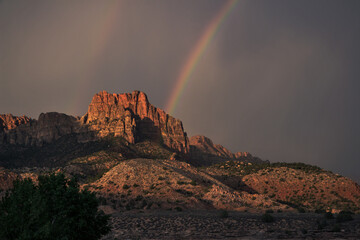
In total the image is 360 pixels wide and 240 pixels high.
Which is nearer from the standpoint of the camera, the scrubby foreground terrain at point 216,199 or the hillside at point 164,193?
the scrubby foreground terrain at point 216,199

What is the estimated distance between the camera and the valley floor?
3167 cm

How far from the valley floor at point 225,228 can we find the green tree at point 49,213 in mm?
15757

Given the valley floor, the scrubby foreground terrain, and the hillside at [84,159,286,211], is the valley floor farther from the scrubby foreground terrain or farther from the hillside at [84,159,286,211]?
the hillside at [84,159,286,211]

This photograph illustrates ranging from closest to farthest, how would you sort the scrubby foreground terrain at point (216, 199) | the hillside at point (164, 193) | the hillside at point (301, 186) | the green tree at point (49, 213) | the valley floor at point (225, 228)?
the green tree at point (49, 213) < the valley floor at point (225, 228) < the scrubby foreground terrain at point (216, 199) < the hillside at point (164, 193) < the hillside at point (301, 186)

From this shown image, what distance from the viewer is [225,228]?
3706cm

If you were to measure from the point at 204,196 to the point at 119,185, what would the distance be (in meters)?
20.8

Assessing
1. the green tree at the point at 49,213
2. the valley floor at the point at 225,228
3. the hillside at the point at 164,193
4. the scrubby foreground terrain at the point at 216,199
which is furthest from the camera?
the hillside at the point at 164,193

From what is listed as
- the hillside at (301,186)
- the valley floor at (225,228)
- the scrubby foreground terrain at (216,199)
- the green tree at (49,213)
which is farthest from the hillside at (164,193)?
the green tree at (49,213)

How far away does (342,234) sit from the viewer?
29875mm

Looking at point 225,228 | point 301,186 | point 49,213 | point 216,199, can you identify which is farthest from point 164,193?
point 301,186

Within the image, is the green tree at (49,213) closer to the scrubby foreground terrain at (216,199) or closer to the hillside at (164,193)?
the scrubby foreground terrain at (216,199)

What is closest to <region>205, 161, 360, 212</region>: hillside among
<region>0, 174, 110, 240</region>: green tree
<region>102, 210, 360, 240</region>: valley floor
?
<region>102, 210, 360, 240</region>: valley floor

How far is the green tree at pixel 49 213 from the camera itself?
1866 cm

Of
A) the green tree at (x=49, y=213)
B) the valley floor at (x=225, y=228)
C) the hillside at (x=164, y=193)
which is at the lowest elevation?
the valley floor at (x=225, y=228)
